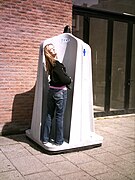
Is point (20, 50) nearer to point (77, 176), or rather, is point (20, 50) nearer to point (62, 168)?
point (62, 168)

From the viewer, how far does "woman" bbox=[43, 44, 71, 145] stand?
14.1 ft

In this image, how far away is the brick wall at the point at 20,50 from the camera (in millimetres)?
5277

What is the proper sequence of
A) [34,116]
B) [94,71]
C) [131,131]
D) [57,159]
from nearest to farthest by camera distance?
[57,159]
[34,116]
[131,131]
[94,71]

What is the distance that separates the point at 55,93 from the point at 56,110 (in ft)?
1.06

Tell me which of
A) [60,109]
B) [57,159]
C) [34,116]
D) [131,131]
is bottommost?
[131,131]

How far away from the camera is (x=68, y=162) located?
4.02 m

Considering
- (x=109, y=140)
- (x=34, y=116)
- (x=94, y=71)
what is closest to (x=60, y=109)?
(x=34, y=116)

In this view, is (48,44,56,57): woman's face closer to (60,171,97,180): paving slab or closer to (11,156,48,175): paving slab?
(11,156,48,175): paving slab

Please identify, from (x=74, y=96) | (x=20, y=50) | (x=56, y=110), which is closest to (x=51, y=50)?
(x=74, y=96)

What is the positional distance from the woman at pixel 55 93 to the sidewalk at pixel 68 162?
407mm

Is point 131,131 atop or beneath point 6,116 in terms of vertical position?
beneath

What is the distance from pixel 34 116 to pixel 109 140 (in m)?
1.71

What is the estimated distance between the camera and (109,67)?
7512mm

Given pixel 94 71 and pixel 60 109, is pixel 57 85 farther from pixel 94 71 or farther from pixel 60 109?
pixel 94 71
